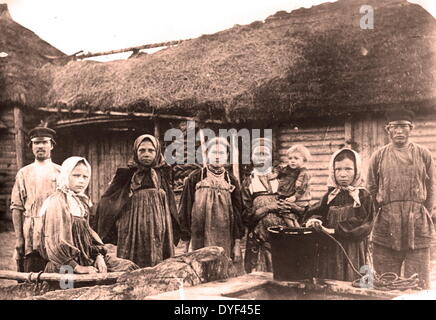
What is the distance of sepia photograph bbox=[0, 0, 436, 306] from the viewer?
6.42 metres

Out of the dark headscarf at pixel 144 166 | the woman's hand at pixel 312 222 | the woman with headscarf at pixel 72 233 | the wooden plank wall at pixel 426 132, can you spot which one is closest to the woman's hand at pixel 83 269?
the woman with headscarf at pixel 72 233

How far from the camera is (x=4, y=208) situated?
7.78m

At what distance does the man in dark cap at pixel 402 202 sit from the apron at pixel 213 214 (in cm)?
174

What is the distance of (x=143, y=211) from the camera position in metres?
7.10

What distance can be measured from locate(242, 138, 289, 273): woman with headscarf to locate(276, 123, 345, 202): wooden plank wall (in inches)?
10.2

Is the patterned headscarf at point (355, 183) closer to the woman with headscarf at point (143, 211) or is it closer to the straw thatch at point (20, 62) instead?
the woman with headscarf at point (143, 211)

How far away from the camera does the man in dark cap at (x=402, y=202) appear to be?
6.34 meters

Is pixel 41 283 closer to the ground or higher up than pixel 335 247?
closer to the ground

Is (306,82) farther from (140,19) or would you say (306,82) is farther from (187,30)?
Result: (140,19)

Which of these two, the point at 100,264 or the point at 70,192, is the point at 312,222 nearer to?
the point at 100,264

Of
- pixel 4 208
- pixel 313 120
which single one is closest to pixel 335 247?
pixel 313 120

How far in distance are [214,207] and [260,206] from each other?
576 mm

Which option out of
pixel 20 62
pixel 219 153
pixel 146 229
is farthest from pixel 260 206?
pixel 20 62

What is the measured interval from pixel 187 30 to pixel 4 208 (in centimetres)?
350
